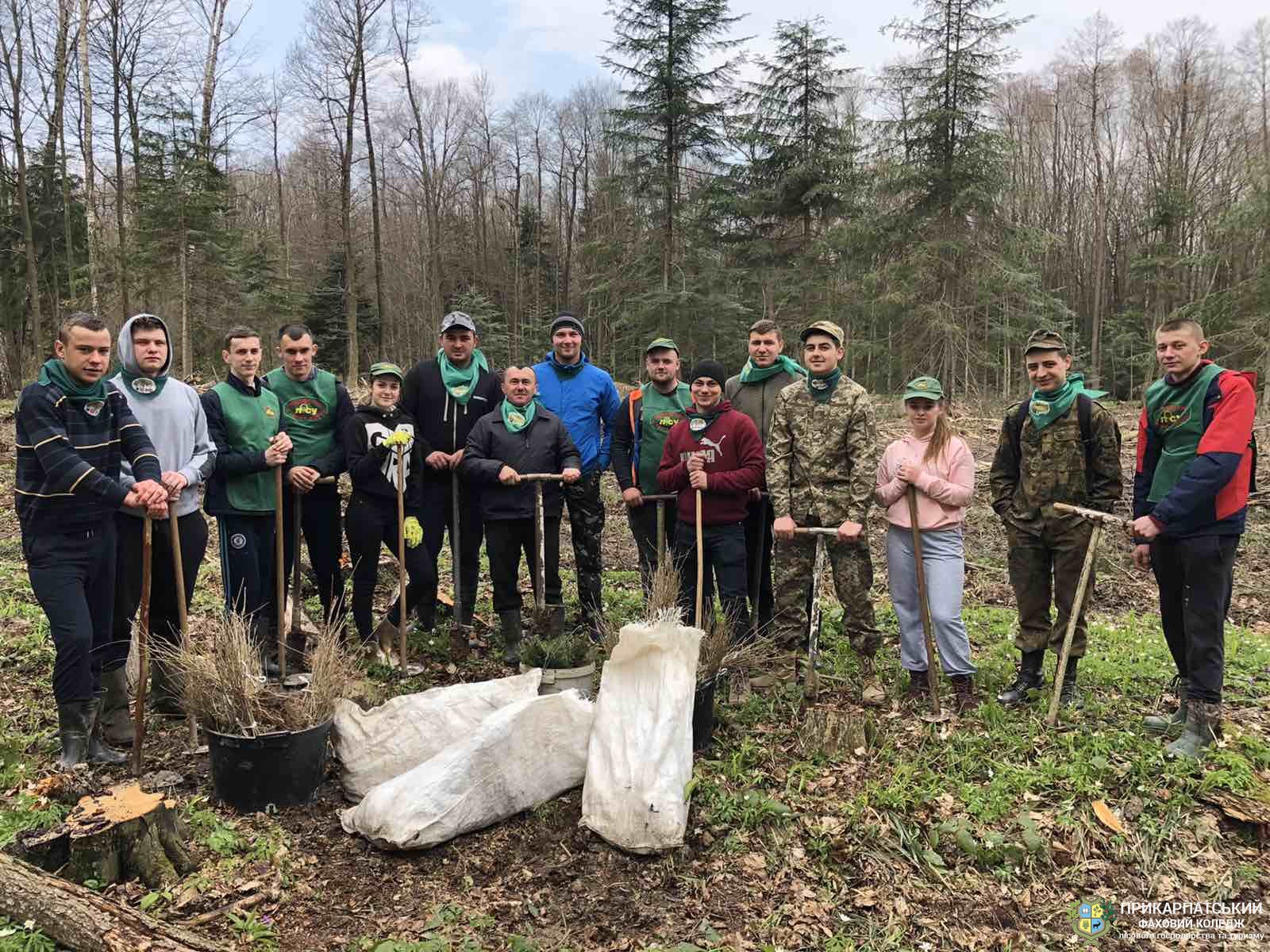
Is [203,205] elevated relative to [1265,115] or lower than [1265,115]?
lower

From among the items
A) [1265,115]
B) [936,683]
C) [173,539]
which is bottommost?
[936,683]

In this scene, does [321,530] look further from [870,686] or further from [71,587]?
[870,686]

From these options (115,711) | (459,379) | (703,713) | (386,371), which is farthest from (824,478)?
(115,711)

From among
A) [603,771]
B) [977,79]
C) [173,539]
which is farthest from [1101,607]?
[977,79]

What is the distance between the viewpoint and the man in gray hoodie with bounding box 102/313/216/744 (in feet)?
14.0

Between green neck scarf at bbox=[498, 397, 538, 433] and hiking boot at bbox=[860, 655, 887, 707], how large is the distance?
286 cm

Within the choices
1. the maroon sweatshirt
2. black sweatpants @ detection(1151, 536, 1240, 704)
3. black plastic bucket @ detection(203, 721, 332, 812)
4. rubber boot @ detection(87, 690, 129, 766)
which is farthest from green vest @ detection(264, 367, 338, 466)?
black sweatpants @ detection(1151, 536, 1240, 704)

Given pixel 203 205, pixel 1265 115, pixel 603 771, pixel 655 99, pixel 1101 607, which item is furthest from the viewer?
pixel 1265 115

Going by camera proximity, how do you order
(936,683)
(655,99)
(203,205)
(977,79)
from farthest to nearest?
(655,99)
(203,205)
(977,79)
(936,683)

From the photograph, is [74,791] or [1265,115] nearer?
[74,791]

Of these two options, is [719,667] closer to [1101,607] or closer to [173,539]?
[173,539]

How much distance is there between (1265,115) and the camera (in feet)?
81.5

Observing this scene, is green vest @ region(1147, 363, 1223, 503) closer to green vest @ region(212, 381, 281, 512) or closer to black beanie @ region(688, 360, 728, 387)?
black beanie @ region(688, 360, 728, 387)

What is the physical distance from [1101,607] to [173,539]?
309 inches
